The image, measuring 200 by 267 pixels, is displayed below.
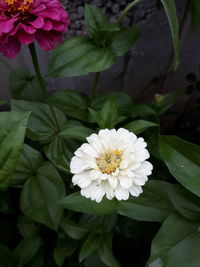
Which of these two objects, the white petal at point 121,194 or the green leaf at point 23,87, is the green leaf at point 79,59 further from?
the white petal at point 121,194

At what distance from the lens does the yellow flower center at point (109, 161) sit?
0.47m

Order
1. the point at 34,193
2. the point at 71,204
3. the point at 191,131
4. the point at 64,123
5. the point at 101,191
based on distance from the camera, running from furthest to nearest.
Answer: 1. the point at 191,131
2. the point at 64,123
3. the point at 34,193
4. the point at 71,204
5. the point at 101,191

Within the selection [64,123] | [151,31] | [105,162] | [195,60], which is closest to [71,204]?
[105,162]

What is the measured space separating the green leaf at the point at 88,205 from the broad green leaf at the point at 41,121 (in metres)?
0.23

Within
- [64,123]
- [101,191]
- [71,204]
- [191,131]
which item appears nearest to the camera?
[101,191]

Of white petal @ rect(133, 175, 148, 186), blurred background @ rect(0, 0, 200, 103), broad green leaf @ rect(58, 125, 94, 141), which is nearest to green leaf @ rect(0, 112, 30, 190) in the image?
broad green leaf @ rect(58, 125, 94, 141)

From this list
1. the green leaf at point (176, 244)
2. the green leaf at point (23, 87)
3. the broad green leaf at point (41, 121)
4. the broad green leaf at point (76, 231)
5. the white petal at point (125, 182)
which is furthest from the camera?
the green leaf at point (23, 87)

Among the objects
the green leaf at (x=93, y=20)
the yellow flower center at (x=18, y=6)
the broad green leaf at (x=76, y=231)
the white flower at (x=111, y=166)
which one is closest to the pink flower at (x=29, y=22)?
the yellow flower center at (x=18, y=6)

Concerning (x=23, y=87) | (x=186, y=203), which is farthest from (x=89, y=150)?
(x=23, y=87)

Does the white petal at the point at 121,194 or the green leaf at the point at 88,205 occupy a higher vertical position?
the white petal at the point at 121,194

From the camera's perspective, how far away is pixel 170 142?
0.60 metres

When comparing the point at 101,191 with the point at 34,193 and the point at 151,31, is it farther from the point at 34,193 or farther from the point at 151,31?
the point at 151,31

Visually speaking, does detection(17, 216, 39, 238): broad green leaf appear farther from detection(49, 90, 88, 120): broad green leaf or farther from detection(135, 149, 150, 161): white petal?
detection(135, 149, 150, 161): white petal

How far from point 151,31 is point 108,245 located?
556 millimetres
